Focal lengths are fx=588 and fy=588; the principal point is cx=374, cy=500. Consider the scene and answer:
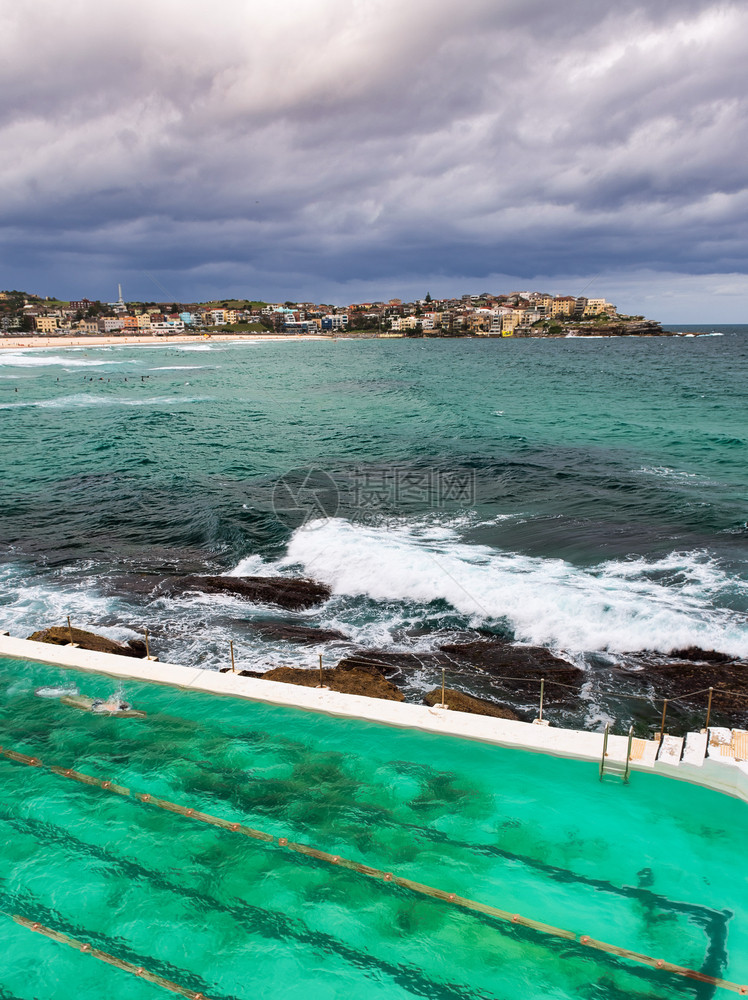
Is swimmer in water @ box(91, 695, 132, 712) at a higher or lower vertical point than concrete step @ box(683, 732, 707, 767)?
lower

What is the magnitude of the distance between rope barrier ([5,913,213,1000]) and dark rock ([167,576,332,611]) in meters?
7.86

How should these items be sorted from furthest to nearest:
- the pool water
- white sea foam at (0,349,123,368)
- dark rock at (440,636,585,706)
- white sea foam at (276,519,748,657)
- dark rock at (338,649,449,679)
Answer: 1. white sea foam at (0,349,123,368)
2. white sea foam at (276,519,748,657)
3. dark rock at (338,649,449,679)
4. dark rock at (440,636,585,706)
5. the pool water

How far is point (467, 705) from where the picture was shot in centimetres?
843

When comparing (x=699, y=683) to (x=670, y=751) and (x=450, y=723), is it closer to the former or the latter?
(x=670, y=751)

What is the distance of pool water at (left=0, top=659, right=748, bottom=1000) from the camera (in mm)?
4793

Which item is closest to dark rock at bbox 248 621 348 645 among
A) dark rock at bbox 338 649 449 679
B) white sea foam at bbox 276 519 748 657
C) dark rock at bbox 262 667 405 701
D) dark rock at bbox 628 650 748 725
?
dark rock at bbox 338 649 449 679

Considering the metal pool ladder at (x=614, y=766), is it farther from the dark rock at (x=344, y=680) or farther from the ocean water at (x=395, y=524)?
the dark rock at (x=344, y=680)

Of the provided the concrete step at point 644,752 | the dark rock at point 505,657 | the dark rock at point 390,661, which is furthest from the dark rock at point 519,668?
the concrete step at point 644,752

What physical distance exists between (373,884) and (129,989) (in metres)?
2.12

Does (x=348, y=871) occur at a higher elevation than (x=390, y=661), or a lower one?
higher

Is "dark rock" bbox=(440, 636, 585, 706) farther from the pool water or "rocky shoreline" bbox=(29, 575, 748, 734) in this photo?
the pool water

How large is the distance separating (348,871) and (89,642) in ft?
21.1

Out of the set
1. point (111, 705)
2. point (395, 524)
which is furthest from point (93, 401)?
point (111, 705)

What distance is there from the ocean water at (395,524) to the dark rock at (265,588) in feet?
1.38
